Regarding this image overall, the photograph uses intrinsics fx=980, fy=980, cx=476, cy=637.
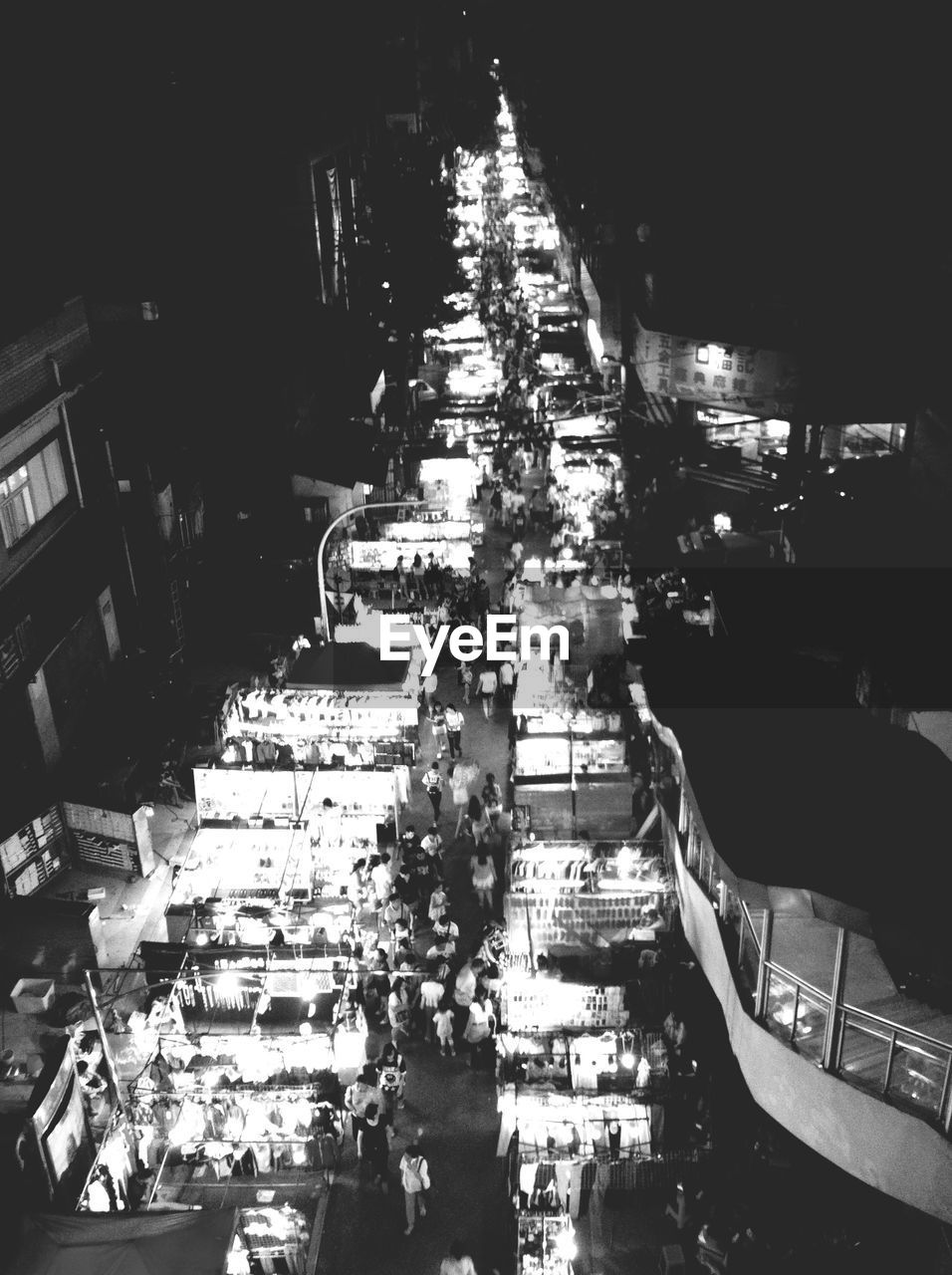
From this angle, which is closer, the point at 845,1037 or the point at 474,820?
the point at 845,1037

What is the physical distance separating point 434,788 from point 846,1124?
938 centimetres

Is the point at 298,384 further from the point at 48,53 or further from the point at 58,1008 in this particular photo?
the point at 58,1008

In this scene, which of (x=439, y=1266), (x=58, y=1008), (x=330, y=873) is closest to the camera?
(x=439, y=1266)

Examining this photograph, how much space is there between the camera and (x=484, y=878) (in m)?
13.7

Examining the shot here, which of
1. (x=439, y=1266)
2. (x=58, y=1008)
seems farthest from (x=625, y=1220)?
(x=58, y=1008)

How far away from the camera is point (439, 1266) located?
9172 mm

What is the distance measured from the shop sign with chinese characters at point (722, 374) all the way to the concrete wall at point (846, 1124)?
1929cm

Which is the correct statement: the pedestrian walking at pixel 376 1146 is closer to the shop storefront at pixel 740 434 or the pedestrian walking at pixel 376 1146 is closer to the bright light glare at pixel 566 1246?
the bright light glare at pixel 566 1246

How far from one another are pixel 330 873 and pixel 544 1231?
5855mm

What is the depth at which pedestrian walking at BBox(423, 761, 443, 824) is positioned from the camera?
15.5 meters

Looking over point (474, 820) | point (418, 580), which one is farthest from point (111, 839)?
point (418, 580)

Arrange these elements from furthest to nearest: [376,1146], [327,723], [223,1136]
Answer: [327,723], [223,1136], [376,1146]

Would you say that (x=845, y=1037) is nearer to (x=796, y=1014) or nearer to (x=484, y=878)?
(x=796, y=1014)

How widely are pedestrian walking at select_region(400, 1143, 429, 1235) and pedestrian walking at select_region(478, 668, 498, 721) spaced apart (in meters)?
9.72
